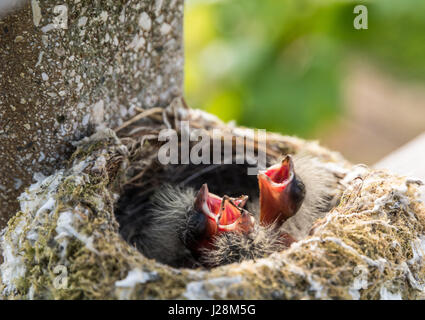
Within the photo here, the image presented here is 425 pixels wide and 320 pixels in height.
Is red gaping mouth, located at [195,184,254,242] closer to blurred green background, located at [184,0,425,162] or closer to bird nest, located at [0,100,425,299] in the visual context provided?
bird nest, located at [0,100,425,299]

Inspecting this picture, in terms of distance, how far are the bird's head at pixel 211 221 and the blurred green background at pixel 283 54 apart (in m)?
1.99

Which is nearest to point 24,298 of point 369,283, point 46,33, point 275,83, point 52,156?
point 52,156

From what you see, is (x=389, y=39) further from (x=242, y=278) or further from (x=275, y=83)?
(x=242, y=278)

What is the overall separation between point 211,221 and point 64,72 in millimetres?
515

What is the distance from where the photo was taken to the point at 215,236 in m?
1.40

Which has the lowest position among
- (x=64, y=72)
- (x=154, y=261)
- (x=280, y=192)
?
(x=154, y=261)

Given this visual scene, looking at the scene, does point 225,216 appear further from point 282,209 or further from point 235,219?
point 282,209

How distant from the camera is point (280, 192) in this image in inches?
56.4

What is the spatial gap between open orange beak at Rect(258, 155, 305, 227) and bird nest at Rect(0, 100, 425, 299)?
14 centimetres

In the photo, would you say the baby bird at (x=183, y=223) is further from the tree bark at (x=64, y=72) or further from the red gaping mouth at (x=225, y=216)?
the tree bark at (x=64, y=72)

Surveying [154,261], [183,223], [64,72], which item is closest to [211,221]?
[183,223]

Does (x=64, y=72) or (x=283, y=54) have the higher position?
(x=283, y=54)

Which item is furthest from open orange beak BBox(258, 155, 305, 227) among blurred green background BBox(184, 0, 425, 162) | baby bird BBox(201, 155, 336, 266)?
blurred green background BBox(184, 0, 425, 162)

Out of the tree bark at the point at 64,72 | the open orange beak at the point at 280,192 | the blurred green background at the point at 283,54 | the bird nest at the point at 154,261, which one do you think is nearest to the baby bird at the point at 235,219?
the open orange beak at the point at 280,192
